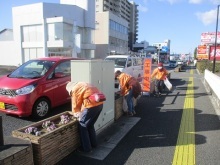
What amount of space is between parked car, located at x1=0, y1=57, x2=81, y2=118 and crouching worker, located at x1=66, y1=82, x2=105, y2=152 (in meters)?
2.16

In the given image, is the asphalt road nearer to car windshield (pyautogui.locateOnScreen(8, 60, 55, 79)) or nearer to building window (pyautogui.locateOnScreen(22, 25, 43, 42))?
car windshield (pyautogui.locateOnScreen(8, 60, 55, 79))

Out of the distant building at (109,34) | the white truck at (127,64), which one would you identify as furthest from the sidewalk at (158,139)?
the distant building at (109,34)

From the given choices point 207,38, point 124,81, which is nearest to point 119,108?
point 124,81

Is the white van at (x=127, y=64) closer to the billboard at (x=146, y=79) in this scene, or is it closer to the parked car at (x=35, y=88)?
the billboard at (x=146, y=79)

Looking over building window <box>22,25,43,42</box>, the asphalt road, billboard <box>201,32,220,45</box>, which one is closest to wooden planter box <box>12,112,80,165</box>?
the asphalt road

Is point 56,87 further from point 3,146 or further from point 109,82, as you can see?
point 3,146

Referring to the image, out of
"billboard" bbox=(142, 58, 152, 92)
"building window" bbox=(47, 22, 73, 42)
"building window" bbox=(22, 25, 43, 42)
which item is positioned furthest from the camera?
"building window" bbox=(22, 25, 43, 42)

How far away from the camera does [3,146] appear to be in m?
3.02

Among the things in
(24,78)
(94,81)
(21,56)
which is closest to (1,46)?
(21,56)

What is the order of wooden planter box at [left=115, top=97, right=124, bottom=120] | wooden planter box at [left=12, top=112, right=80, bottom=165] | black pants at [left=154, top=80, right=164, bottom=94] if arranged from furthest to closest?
black pants at [left=154, top=80, right=164, bottom=94] < wooden planter box at [left=115, top=97, right=124, bottom=120] < wooden planter box at [left=12, top=112, right=80, bottom=165]

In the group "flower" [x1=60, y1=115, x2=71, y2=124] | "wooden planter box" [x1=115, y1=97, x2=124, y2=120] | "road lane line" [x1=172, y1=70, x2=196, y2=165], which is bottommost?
"road lane line" [x1=172, y1=70, x2=196, y2=165]

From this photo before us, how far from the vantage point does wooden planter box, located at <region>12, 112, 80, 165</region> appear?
3.34 m

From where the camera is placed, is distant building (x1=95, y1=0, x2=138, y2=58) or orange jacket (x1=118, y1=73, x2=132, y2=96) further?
distant building (x1=95, y1=0, x2=138, y2=58)

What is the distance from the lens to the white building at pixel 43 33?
3116 cm
